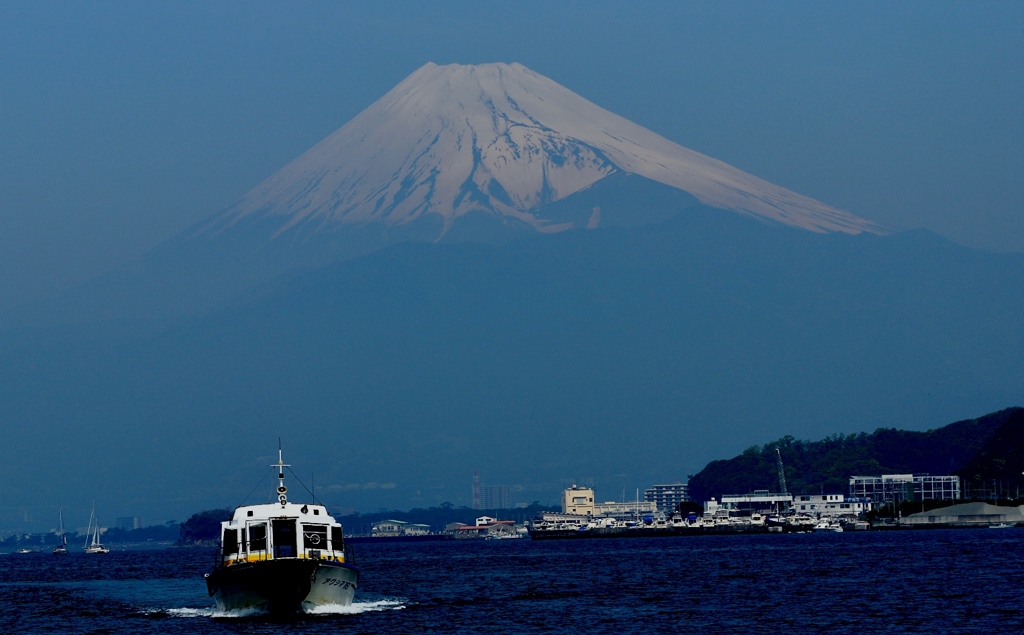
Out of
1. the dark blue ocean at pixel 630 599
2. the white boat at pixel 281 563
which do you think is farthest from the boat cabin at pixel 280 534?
the dark blue ocean at pixel 630 599

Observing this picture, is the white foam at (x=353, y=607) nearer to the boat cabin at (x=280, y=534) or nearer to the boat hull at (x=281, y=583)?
the boat hull at (x=281, y=583)

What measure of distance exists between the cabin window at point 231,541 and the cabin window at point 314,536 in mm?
3447

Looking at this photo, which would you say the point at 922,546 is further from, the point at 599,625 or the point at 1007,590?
the point at 599,625

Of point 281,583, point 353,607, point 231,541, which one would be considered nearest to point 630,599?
point 353,607

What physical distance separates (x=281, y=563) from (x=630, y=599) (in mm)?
23699

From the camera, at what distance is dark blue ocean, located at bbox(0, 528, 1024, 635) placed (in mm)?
76125

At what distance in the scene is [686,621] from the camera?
7756 centimetres

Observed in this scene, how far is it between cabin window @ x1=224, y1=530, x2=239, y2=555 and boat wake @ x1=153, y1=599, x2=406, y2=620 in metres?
2.88

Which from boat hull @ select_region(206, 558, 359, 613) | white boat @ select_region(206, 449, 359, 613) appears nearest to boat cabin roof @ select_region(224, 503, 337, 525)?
white boat @ select_region(206, 449, 359, 613)

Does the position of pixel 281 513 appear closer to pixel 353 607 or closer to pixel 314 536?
pixel 314 536

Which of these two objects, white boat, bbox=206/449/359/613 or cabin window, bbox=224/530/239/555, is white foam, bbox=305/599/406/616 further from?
cabin window, bbox=224/530/239/555

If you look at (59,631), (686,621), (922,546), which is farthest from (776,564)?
(59,631)

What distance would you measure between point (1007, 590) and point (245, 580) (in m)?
41.2

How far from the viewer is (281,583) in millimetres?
76438
